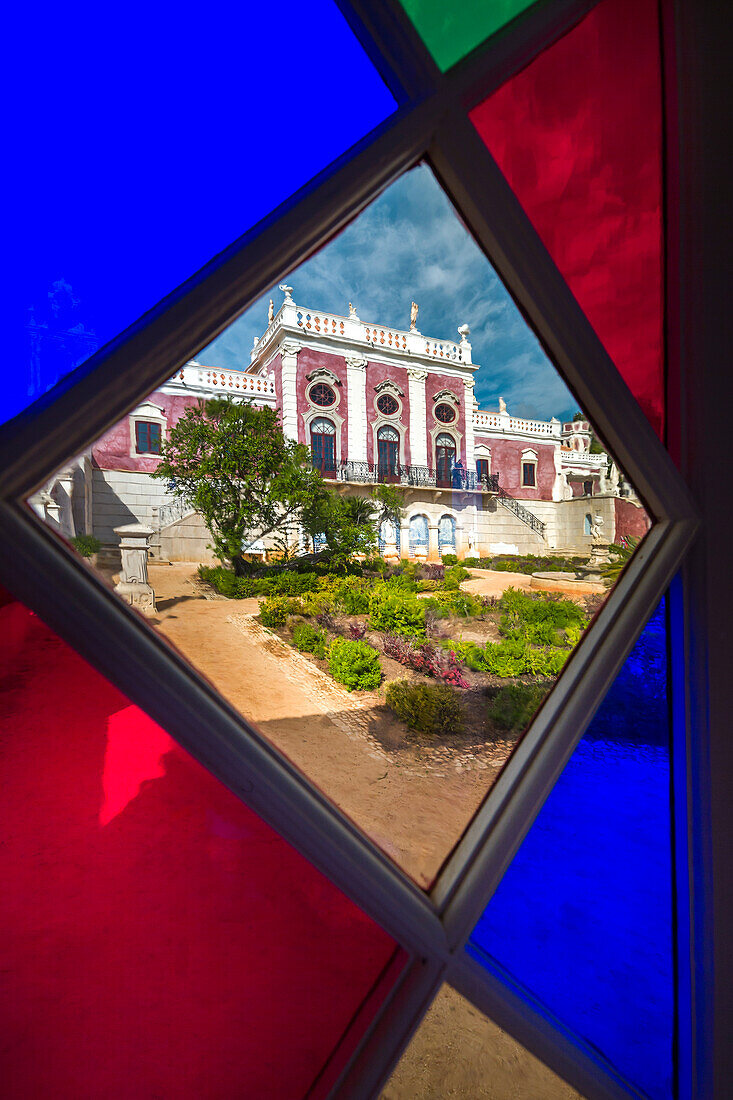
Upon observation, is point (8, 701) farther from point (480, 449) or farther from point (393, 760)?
point (480, 449)

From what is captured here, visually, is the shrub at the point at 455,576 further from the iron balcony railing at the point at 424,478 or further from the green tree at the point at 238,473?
the green tree at the point at 238,473

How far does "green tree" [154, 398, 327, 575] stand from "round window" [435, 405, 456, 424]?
0.72ft

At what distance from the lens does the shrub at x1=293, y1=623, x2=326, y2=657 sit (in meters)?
0.49

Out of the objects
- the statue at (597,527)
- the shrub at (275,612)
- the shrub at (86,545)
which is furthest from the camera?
the statue at (597,527)

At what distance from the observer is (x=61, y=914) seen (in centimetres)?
39

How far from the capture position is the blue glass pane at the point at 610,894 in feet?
2.02

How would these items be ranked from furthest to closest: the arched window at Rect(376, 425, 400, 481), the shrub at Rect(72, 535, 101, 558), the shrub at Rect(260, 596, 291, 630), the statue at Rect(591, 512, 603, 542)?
the statue at Rect(591, 512, 603, 542) < the arched window at Rect(376, 425, 400, 481) < the shrub at Rect(260, 596, 291, 630) < the shrub at Rect(72, 535, 101, 558)

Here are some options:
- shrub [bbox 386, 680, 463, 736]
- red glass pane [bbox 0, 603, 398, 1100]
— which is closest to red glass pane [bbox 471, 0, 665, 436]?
shrub [bbox 386, 680, 463, 736]

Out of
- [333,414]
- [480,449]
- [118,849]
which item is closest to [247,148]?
[333,414]

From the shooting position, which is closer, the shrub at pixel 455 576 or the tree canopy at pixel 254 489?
the tree canopy at pixel 254 489

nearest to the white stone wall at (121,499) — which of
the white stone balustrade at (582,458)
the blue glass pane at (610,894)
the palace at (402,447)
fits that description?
the palace at (402,447)

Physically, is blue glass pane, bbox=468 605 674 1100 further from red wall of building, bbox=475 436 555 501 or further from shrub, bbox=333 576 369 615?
shrub, bbox=333 576 369 615

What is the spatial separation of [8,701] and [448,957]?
1.69 ft

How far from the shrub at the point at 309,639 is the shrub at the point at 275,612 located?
0.02 meters
